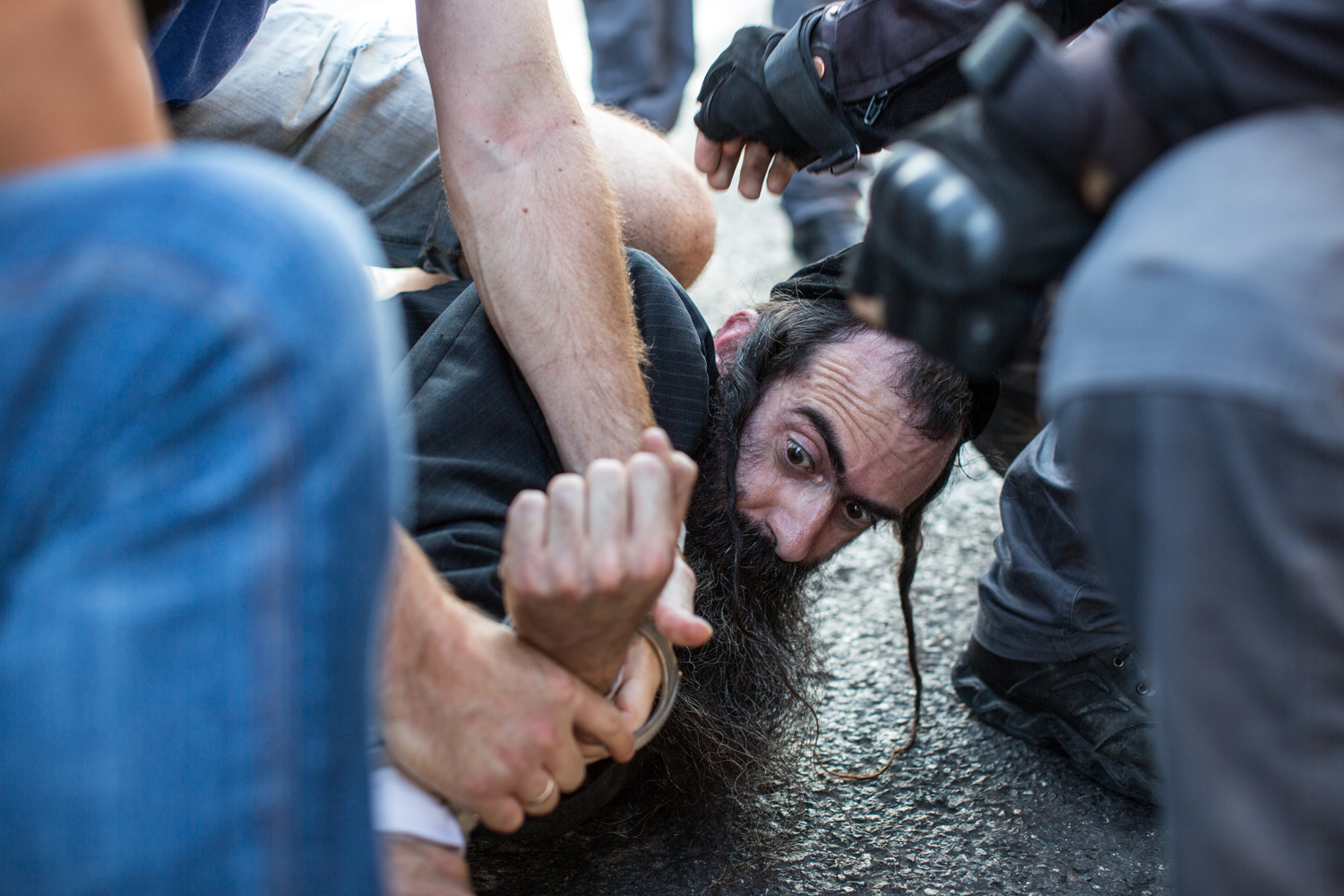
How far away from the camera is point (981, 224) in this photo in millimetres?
790

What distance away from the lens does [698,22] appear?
19.6 ft

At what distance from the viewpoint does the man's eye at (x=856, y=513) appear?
77.8 inches

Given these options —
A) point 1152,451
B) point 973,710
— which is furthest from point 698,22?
point 1152,451

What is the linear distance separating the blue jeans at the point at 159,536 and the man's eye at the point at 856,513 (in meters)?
1.44

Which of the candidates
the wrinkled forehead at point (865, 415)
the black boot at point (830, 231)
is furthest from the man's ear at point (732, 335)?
the black boot at point (830, 231)

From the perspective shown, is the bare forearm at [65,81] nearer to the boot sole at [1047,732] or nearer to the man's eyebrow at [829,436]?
the man's eyebrow at [829,436]

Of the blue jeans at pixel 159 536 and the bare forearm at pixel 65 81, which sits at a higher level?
the bare forearm at pixel 65 81

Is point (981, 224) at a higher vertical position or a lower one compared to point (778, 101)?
higher

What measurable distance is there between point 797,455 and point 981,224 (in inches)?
45.5

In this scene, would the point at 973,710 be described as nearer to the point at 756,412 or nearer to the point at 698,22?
the point at 756,412

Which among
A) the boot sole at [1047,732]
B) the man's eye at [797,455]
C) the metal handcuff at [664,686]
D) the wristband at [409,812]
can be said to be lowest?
the boot sole at [1047,732]

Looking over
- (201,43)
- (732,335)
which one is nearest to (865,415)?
(732,335)

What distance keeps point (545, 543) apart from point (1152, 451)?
1.81 ft

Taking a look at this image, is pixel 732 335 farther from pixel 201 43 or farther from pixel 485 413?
pixel 201 43
